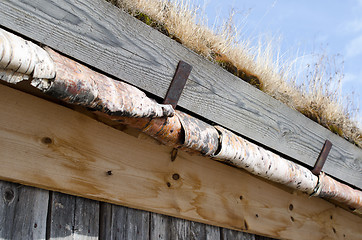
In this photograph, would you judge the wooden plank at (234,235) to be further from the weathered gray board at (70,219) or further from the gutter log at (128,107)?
the gutter log at (128,107)

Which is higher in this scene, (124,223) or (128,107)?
(128,107)

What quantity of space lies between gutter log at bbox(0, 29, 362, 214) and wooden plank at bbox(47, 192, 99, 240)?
0.48m

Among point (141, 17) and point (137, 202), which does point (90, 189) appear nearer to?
point (137, 202)

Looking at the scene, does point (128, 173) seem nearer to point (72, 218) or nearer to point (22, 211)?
point (72, 218)

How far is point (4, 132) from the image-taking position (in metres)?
1.65

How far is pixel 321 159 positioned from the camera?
281cm

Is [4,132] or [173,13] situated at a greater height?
[173,13]

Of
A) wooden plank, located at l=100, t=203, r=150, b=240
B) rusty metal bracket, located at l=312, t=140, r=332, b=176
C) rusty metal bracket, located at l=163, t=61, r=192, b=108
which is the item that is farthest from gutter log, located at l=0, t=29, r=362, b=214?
wooden plank, located at l=100, t=203, r=150, b=240

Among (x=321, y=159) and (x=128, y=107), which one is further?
(x=321, y=159)

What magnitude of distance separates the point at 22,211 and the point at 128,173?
56 cm

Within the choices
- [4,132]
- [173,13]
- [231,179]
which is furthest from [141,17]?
[231,179]

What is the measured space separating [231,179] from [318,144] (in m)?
0.74

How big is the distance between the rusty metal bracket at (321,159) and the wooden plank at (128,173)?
0.97 feet

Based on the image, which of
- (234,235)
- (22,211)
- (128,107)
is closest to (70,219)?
(22,211)
